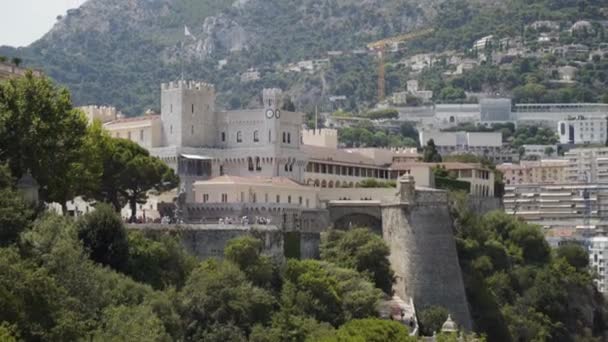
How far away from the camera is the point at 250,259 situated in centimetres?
7712

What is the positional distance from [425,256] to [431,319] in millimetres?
3810

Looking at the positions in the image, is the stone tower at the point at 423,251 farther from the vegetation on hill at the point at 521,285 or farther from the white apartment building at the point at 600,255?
the white apartment building at the point at 600,255

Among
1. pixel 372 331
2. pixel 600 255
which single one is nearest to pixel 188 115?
pixel 372 331

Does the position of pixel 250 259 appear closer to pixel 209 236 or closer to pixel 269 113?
pixel 209 236

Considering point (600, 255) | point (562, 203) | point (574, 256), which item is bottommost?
point (600, 255)

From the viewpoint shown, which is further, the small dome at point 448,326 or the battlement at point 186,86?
the battlement at point 186,86

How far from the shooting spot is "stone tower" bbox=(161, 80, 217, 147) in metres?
90.7

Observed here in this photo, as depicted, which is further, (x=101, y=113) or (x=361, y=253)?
(x=101, y=113)

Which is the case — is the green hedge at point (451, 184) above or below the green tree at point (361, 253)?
above

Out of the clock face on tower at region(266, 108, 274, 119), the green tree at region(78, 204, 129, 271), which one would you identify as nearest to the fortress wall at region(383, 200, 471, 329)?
the clock face on tower at region(266, 108, 274, 119)

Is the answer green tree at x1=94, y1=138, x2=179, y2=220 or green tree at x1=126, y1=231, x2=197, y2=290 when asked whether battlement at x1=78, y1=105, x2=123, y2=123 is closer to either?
green tree at x1=94, y1=138, x2=179, y2=220

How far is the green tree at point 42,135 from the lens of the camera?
7088cm

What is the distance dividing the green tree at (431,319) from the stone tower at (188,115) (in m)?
15.1

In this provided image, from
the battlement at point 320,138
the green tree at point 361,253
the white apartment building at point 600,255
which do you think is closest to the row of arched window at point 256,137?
the green tree at point 361,253
